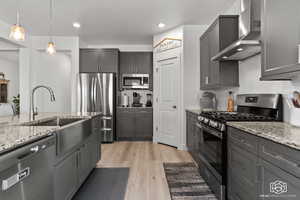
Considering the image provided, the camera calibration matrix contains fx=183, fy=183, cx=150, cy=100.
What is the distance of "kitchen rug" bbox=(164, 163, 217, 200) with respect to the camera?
212 centimetres

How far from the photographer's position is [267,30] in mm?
1643

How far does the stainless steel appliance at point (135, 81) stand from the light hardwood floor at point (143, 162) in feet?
5.31

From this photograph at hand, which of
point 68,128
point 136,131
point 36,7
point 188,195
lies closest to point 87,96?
point 136,131

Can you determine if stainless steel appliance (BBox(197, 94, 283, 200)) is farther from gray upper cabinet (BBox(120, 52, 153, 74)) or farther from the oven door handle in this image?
gray upper cabinet (BBox(120, 52, 153, 74))

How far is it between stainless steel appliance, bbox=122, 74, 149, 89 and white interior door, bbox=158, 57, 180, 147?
0.83 metres

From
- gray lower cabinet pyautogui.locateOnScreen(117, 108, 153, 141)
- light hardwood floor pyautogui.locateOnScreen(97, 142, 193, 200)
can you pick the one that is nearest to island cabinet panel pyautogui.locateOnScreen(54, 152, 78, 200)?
light hardwood floor pyautogui.locateOnScreen(97, 142, 193, 200)

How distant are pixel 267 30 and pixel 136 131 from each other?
3.96 meters

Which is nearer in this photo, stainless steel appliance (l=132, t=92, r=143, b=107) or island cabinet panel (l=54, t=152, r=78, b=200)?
island cabinet panel (l=54, t=152, r=78, b=200)

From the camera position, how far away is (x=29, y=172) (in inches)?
45.1

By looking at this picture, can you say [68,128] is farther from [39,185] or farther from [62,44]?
[62,44]

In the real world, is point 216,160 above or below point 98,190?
above

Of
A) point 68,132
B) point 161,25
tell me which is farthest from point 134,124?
point 68,132

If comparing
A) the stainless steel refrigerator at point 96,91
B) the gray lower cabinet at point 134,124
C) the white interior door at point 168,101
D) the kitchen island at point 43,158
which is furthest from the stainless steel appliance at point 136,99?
the kitchen island at point 43,158

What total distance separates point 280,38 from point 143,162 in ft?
8.85
